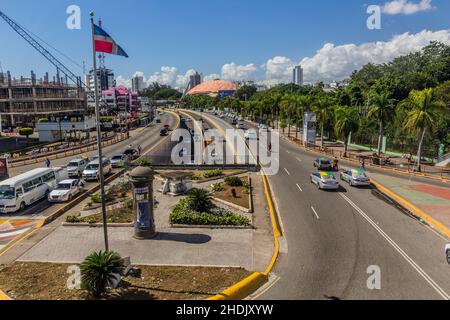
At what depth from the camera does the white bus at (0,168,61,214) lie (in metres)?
23.8

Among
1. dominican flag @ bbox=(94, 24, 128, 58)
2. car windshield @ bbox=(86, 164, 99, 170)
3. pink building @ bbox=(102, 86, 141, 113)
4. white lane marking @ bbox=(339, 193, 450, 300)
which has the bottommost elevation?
white lane marking @ bbox=(339, 193, 450, 300)

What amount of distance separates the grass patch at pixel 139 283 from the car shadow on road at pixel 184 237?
3.25 metres

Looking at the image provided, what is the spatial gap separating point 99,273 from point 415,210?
19.8m

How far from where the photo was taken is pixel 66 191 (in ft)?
87.5

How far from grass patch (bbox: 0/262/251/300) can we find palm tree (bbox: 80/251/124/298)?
1.39 feet

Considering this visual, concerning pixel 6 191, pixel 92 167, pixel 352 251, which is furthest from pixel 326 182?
pixel 6 191

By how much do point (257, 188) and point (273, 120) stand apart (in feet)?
226

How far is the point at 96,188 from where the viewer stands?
29.9 meters

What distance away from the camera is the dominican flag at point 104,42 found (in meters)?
14.0

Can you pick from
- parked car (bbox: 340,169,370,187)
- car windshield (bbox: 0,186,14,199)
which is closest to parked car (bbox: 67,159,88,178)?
car windshield (bbox: 0,186,14,199)

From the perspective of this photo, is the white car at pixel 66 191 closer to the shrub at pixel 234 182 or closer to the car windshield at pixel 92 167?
the car windshield at pixel 92 167

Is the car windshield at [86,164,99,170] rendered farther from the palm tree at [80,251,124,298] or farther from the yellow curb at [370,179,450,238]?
the yellow curb at [370,179,450,238]

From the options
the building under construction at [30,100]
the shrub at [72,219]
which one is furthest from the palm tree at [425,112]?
the building under construction at [30,100]
